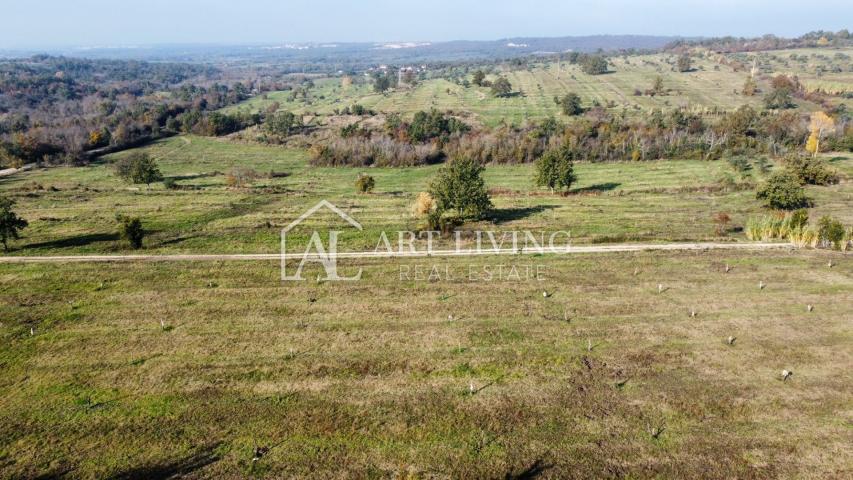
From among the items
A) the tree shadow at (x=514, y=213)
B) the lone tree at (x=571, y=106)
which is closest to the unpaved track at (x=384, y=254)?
the tree shadow at (x=514, y=213)

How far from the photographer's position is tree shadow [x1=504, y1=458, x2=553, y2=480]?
20656 mm

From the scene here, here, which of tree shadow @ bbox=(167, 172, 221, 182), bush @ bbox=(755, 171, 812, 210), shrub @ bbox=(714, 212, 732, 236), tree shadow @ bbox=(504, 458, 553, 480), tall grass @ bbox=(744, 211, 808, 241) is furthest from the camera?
tree shadow @ bbox=(167, 172, 221, 182)

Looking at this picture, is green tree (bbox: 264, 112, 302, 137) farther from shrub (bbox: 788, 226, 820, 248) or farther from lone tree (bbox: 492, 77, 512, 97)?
shrub (bbox: 788, 226, 820, 248)

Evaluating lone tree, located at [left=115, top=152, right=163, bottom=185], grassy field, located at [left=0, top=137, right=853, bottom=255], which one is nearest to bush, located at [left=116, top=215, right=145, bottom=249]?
grassy field, located at [left=0, top=137, right=853, bottom=255]

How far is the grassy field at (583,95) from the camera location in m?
135

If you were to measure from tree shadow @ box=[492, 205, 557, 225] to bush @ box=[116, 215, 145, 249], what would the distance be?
3527 centimetres

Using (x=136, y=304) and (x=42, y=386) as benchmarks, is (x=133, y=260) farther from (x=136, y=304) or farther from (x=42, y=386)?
(x=42, y=386)

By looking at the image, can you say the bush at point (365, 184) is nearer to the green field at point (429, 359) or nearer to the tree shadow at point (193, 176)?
the green field at point (429, 359)

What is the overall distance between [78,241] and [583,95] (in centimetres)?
13701

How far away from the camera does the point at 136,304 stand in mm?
36125

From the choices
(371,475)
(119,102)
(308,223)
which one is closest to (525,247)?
(308,223)

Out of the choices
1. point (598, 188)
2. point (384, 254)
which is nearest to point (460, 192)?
point (384, 254)

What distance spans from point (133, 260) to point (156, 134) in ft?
337

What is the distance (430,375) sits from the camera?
2744 centimetres
